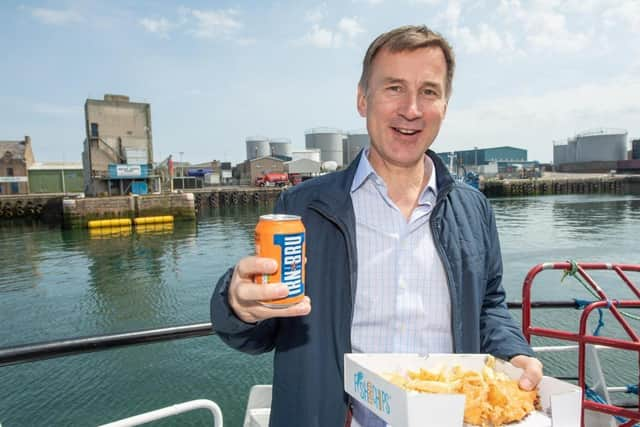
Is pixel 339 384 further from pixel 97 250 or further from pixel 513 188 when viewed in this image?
pixel 513 188

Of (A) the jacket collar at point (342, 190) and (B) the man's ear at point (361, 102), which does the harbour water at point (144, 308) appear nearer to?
(A) the jacket collar at point (342, 190)

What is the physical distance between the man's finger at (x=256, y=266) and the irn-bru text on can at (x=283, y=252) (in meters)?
0.04

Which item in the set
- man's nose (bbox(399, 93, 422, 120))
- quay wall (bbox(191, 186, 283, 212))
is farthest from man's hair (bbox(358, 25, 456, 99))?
quay wall (bbox(191, 186, 283, 212))

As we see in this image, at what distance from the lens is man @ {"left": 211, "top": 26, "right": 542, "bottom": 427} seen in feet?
4.84

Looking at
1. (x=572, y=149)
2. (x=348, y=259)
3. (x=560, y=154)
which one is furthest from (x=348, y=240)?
(x=560, y=154)

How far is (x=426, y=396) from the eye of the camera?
0.99m

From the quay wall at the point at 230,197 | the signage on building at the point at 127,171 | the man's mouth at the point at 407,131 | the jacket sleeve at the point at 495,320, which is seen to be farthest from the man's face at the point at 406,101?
the quay wall at the point at 230,197

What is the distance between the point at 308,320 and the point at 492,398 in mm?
634

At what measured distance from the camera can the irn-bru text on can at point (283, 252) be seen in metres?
1.22

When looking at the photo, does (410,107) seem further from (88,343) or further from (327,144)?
(327,144)

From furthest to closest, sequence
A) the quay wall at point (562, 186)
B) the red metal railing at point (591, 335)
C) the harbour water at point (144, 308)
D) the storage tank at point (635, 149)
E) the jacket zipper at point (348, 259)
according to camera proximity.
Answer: the storage tank at point (635, 149) → the quay wall at point (562, 186) → the harbour water at point (144, 308) → the red metal railing at point (591, 335) → the jacket zipper at point (348, 259)

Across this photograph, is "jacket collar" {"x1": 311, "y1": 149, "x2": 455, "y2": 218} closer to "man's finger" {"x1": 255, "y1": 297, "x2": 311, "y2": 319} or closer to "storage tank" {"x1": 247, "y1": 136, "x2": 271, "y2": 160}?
"man's finger" {"x1": 255, "y1": 297, "x2": 311, "y2": 319}

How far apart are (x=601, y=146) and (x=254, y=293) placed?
94843 millimetres

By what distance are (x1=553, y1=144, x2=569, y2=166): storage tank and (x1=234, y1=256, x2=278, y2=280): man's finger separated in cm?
10112
